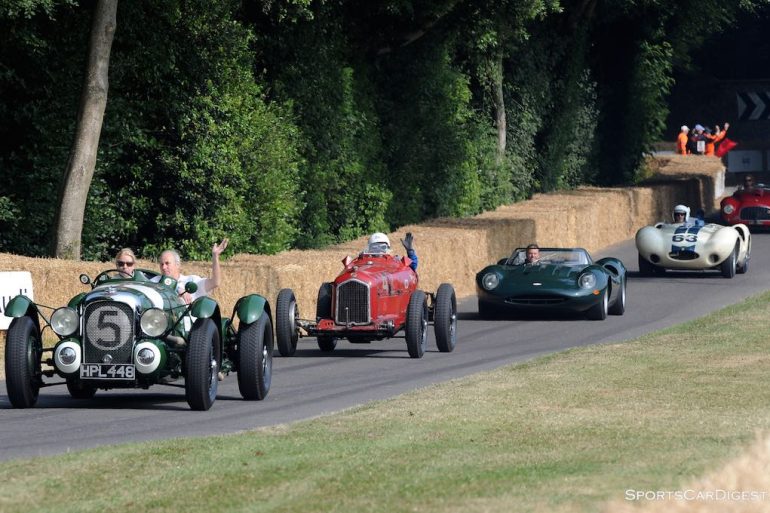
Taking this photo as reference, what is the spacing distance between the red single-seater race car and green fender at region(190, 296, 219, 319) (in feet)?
15.5

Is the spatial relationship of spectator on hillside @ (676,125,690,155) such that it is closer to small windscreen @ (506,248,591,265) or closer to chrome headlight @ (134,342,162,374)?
small windscreen @ (506,248,591,265)

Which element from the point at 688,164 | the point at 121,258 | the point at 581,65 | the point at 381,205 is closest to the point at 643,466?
the point at 121,258

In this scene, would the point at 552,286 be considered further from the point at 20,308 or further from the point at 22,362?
the point at 22,362

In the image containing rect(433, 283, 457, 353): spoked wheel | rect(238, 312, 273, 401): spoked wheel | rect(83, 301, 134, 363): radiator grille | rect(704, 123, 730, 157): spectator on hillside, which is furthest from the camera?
rect(704, 123, 730, 157): spectator on hillside

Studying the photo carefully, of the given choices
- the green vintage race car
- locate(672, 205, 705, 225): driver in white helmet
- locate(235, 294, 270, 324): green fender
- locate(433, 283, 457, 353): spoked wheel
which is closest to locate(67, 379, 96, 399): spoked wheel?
the green vintage race car

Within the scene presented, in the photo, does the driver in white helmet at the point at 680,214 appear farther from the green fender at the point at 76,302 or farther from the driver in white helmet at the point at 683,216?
the green fender at the point at 76,302

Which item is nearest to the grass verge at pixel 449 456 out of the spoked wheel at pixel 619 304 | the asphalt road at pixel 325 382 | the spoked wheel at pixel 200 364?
the asphalt road at pixel 325 382

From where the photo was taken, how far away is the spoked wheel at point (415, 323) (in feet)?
58.6

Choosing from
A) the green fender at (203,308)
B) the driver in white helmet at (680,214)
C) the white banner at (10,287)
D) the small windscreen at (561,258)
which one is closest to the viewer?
the green fender at (203,308)

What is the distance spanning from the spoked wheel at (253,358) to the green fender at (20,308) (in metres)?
1.81

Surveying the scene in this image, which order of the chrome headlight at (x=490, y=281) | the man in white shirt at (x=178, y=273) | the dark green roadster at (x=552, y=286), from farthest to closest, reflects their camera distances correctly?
the chrome headlight at (x=490, y=281)
the dark green roadster at (x=552, y=286)
the man in white shirt at (x=178, y=273)

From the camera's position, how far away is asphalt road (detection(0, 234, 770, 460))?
1202 cm

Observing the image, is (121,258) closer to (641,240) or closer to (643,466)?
(643,466)

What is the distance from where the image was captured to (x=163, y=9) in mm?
22391
